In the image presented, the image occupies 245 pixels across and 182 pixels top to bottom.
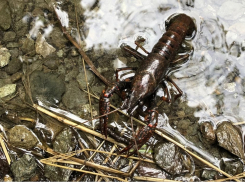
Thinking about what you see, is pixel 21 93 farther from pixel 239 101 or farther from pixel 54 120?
pixel 239 101

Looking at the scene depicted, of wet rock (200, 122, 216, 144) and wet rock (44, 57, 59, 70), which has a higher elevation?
wet rock (44, 57, 59, 70)

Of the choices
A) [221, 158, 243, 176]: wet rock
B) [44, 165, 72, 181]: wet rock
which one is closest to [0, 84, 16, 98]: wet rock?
[44, 165, 72, 181]: wet rock

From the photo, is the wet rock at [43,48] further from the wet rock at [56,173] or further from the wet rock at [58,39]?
the wet rock at [56,173]

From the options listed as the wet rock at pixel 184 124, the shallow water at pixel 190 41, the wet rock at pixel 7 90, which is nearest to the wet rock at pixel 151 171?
the wet rock at pixel 184 124

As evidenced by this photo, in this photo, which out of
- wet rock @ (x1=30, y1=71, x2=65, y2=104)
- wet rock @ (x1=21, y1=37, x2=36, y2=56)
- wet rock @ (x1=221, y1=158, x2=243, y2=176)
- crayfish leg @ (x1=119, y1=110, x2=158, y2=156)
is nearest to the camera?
crayfish leg @ (x1=119, y1=110, x2=158, y2=156)

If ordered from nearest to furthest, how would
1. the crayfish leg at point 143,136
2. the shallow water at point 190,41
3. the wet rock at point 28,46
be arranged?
1. the crayfish leg at point 143,136
2. the shallow water at point 190,41
3. the wet rock at point 28,46

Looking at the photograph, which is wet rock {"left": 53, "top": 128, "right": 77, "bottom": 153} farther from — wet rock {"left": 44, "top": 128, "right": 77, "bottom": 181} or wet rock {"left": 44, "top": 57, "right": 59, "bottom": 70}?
wet rock {"left": 44, "top": 57, "right": 59, "bottom": 70}

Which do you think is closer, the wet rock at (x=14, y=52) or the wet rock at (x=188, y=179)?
the wet rock at (x=188, y=179)

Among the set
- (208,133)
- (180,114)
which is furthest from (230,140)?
(180,114)
